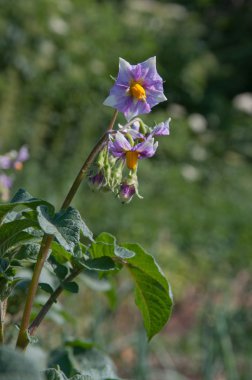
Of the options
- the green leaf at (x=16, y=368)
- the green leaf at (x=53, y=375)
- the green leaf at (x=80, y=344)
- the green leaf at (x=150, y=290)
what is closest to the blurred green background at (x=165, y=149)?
the green leaf at (x=80, y=344)

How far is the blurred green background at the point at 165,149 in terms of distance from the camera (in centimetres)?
254

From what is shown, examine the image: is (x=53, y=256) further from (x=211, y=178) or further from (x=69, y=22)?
(x=69, y=22)

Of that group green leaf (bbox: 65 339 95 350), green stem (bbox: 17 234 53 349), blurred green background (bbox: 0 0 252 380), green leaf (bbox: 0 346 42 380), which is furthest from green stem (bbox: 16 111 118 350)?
blurred green background (bbox: 0 0 252 380)

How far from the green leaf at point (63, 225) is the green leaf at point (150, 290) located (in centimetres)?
11

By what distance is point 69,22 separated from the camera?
5828 millimetres

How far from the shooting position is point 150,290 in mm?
951

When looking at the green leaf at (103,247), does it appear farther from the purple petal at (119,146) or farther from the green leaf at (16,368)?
the green leaf at (16,368)

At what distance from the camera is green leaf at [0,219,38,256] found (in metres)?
0.87

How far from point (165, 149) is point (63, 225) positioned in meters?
4.58

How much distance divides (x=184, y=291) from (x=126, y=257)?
8.84 ft

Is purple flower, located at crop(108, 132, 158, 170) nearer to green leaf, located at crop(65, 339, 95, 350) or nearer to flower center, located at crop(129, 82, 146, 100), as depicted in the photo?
flower center, located at crop(129, 82, 146, 100)

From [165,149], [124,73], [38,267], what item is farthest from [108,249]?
[165,149]

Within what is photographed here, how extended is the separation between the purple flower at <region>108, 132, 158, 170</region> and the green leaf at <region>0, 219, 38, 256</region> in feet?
0.44

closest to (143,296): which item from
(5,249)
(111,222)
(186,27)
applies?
(5,249)
